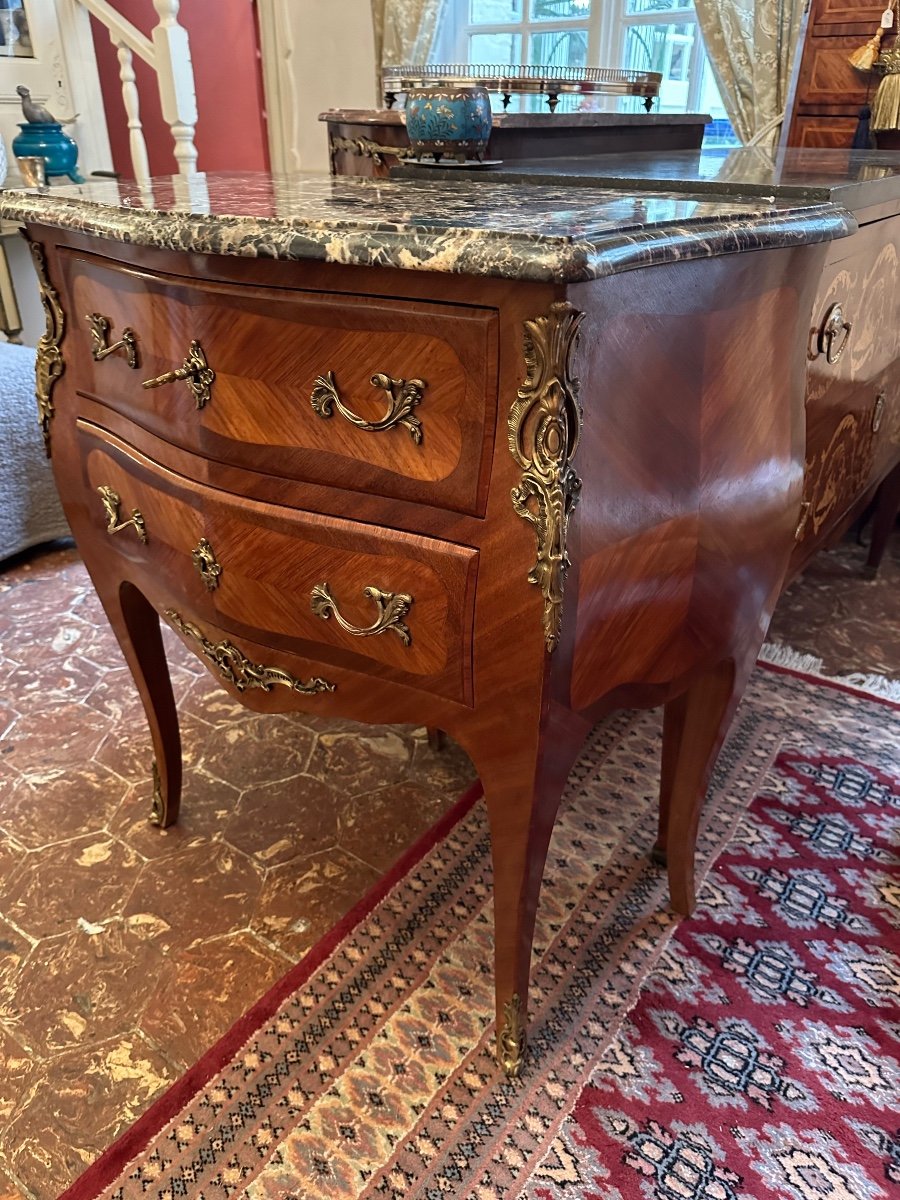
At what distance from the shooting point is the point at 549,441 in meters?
0.66

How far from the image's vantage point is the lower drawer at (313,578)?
783 mm

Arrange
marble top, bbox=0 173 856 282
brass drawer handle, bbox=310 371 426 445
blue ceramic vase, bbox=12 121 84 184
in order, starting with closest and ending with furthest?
marble top, bbox=0 173 856 282 → brass drawer handle, bbox=310 371 426 445 → blue ceramic vase, bbox=12 121 84 184

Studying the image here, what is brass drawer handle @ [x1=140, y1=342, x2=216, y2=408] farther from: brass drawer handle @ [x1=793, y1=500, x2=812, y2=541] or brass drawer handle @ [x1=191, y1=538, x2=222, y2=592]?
brass drawer handle @ [x1=793, y1=500, x2=812, y2=541]

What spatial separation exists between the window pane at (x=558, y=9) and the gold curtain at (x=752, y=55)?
24.1 inches

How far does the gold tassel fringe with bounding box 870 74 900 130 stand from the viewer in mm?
2199

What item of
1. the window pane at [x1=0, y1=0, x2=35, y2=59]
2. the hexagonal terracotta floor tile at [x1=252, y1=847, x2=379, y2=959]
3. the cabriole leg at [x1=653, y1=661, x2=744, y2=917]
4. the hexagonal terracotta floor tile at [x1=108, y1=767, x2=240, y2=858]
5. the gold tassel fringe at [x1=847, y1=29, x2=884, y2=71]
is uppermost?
the window pane at [x1=0, y1=0, x2=35, y2=59]

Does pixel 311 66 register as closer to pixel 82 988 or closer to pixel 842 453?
pixel 842 453

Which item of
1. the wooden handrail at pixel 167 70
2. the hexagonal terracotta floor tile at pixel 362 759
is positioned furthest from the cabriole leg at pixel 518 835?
the wooden handrail at pixel 167 70

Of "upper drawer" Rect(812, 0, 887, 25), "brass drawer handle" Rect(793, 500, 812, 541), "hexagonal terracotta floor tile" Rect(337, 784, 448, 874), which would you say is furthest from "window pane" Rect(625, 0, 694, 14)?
"hexagonal terracotta floor tile" Rect(337, 784, 448, 874)

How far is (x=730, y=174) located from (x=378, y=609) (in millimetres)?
799

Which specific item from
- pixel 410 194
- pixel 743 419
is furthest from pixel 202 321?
pixel 743 419

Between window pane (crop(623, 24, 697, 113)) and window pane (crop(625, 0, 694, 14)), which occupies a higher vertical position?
window pane (crop(625, 0, 694, 14))

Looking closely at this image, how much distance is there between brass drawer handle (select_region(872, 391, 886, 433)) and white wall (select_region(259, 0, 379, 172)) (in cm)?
284

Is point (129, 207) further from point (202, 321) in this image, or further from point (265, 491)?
point (265, 491)
